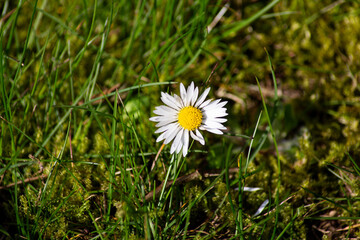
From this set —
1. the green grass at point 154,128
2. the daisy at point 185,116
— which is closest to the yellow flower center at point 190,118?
the daisy at point 185,116

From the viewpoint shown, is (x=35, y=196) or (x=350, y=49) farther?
(x=350, y=49)

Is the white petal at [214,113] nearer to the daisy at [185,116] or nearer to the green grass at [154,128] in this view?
the daisy at [185,116]

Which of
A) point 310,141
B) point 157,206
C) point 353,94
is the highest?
point 353,94

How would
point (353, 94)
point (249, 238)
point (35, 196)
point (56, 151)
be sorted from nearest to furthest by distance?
1. point (249, 238)
2. point (35, 196)
3. point (56, 151)
4. point (353, 94)

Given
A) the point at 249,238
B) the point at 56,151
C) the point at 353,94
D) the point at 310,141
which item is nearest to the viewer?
the point at 249,238

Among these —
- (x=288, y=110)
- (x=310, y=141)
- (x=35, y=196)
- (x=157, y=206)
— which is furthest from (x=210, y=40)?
(x=35, y=196)

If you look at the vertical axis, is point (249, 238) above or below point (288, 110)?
below

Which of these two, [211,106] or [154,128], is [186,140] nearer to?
[211,106]

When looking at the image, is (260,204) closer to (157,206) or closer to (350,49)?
→ (157,206)
